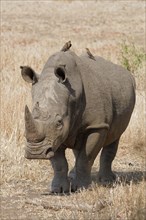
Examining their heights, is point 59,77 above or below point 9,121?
above

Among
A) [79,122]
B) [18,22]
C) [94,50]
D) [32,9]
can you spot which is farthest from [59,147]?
[32,9]

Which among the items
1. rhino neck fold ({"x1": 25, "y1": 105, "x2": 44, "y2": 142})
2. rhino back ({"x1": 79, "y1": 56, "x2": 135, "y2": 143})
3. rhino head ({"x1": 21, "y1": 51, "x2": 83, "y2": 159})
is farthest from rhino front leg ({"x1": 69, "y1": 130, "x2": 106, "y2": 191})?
rhino neck fold ({"x1": 25, "y1": 105, "x2": 44, "y2": 142})

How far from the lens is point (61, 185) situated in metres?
7.51

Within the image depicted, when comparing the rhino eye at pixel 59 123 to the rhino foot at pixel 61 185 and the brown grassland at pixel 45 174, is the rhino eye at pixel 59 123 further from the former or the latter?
the rhino foot at pixel 61 185

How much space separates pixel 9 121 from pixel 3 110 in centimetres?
33

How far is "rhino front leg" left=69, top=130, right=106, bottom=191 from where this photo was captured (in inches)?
290

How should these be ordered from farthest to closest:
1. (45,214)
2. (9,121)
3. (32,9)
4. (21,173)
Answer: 1. (32,9)
2. (9,121)
3. (21,173)
4. (45,214)

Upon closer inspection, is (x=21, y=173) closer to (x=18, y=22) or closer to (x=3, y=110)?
(x=3, y=110)

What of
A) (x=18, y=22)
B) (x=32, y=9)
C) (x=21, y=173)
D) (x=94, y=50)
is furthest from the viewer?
(x=32, y=9)

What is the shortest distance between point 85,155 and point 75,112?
0.56 m

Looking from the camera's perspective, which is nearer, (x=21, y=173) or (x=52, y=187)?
(x=52, y=187)

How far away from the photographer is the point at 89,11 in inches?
1994

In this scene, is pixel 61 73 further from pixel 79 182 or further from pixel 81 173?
pixel 79 182

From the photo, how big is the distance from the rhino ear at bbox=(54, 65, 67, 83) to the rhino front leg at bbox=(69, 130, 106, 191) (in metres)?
0.73
